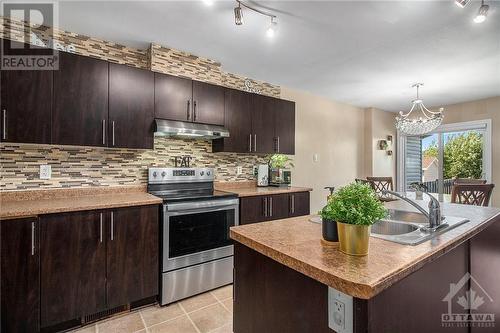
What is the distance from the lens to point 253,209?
285 centimetres

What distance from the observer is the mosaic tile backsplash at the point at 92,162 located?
209cm

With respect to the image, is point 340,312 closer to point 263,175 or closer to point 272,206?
point 272,206

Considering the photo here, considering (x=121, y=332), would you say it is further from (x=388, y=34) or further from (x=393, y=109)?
(x=393, y=109)

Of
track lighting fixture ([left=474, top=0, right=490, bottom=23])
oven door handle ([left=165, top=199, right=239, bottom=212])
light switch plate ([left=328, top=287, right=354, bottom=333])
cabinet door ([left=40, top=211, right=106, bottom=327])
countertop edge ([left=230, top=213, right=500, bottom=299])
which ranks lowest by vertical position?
cabinet door ([left=40, top=211, right=106, bottom=327])

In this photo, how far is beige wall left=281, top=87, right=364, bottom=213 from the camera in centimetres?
429

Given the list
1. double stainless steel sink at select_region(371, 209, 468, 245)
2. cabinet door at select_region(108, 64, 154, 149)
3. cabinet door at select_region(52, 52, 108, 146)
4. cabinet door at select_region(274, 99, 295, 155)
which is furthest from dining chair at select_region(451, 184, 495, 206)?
cabinet door at select_region(52, 52, 108, 146)

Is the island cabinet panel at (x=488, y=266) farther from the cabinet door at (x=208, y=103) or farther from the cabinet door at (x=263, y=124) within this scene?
the cabinet door at (x=208, y=103)

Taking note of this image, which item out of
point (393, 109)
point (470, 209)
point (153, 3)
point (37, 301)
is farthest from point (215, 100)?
point (393, 109)

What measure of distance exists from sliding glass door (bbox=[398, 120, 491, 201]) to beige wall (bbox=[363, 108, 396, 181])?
0.47 metres

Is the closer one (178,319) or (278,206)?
(178,319)

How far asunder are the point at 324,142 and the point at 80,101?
12.5 feet

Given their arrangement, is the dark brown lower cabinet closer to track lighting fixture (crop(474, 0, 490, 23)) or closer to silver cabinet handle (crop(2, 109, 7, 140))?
silver cabinet handle (crop(2, 109, 7, 140))

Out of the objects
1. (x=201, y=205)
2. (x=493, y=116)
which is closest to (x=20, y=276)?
(x=201, y=205)

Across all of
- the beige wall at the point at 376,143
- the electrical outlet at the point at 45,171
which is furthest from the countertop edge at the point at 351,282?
the beige wall at the point at 376,143
